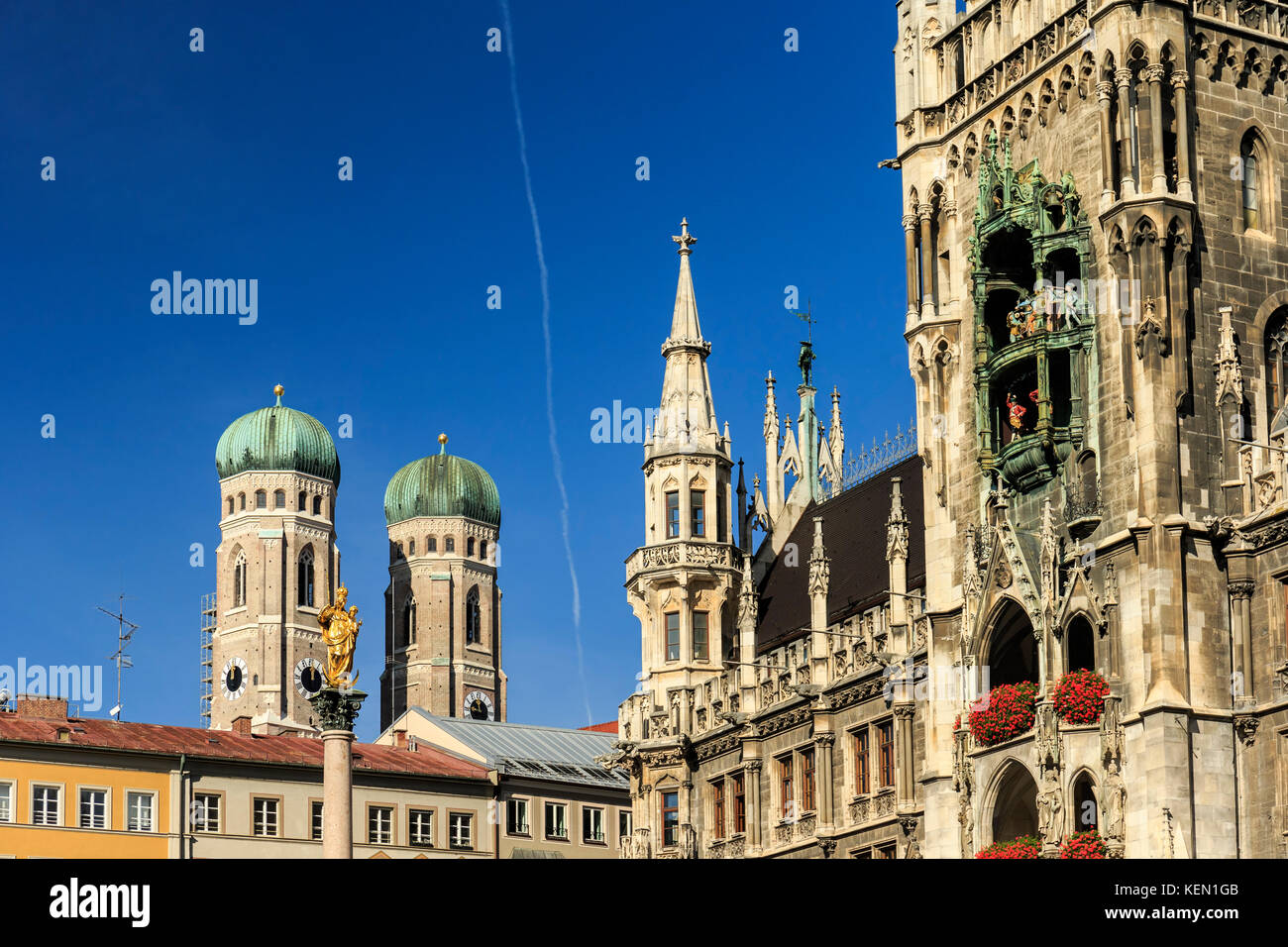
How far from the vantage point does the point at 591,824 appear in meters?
102

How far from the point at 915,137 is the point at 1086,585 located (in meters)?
14.9

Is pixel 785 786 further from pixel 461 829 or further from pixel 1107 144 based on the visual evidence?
pixel 461 829

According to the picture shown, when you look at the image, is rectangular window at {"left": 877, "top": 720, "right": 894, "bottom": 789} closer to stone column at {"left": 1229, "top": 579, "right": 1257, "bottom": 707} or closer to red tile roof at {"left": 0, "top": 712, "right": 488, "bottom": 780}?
stone column at {"left": 1229, "top": 579, "right": 1257, "bottom": 707}

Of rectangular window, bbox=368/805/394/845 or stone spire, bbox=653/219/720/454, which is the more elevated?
stone spire, bbox=653/219/720/454

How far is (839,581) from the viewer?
71625 mm

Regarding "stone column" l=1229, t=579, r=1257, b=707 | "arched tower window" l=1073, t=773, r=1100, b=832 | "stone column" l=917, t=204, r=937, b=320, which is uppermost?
"stone column" l=917, t=204, r=937, b=320

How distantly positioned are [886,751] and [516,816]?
128 ft

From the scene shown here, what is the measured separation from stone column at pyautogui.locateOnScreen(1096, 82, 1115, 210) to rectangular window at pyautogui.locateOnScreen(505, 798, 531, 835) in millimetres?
52260

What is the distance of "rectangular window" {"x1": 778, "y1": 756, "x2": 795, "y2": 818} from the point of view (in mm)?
67500

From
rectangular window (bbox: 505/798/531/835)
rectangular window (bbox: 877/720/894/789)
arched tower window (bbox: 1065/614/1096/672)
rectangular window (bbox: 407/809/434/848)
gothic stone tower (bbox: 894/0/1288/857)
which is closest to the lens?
gothic stone tower (bbox: 894/0/1288/857)

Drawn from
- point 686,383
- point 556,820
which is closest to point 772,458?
point 686,383

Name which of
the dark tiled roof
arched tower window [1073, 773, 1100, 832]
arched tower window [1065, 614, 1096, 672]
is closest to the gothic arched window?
arched tower window [1065, 614, 1096, 672]

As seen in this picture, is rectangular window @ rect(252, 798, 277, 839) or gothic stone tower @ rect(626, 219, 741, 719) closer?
gothic stone tower @ rect(626, 219, 741, 719)
